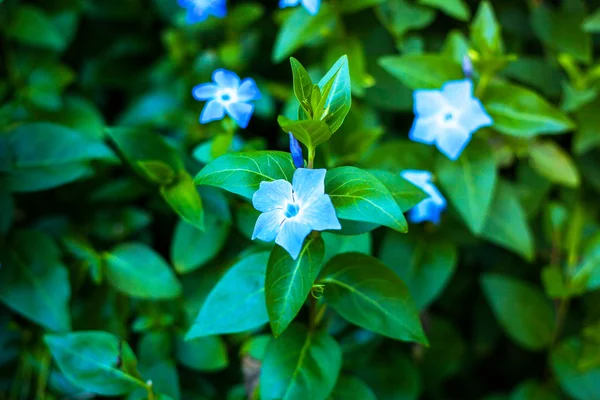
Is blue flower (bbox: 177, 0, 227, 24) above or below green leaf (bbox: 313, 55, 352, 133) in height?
below

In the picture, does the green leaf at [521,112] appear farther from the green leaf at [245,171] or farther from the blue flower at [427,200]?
the green leaf at [245,171]

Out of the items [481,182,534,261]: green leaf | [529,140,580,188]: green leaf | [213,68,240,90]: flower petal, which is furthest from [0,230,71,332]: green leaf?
[529,140,580,188]: green leaf

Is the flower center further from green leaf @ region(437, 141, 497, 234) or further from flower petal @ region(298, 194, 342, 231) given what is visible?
green leaf @ region(437, 141, 497, 234)

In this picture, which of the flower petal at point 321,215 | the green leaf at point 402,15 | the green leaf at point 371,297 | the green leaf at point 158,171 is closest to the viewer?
the flower petal at point 321,215

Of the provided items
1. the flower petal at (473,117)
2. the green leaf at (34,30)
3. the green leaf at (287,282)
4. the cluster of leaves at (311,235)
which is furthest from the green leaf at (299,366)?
the green leaf at (34,30)

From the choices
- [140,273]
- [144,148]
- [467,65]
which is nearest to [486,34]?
[467,65]

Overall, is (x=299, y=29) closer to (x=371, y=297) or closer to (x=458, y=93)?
(x=458, y=93)

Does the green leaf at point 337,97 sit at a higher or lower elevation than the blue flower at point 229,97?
higher
